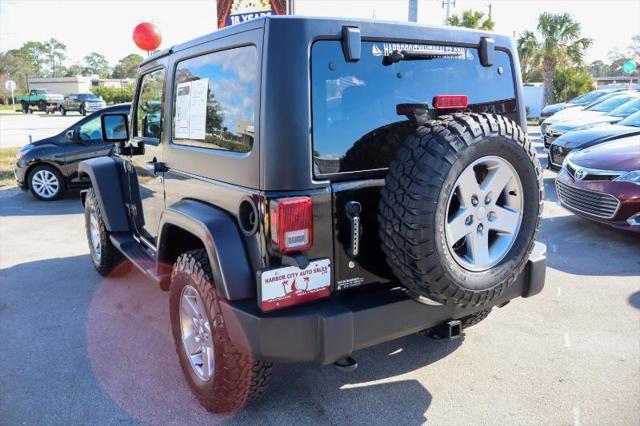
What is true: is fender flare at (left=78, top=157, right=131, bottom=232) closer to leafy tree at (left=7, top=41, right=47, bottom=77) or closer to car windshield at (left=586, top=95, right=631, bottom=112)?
car windshield at (left=586, top=95, right=631, bottom=112)

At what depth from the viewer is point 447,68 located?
265 centimetres

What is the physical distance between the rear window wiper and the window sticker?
1.03 meters

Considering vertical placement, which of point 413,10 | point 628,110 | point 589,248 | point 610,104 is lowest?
point 589,248

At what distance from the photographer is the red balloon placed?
912 centimetres

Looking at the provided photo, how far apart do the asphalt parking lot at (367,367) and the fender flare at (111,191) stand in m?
0.66

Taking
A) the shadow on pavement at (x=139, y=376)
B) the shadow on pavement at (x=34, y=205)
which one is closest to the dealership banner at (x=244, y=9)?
the shadow on pavement at (x=34, y=205)

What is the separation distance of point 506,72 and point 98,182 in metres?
3.34

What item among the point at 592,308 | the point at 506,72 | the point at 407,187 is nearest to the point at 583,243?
the point at 592,308

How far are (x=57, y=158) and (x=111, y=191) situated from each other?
5.07m

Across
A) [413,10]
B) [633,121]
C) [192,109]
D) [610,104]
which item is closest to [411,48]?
[192,109]

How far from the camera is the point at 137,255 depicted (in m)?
3.84

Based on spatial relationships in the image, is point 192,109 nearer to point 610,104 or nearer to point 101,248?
point 101,248

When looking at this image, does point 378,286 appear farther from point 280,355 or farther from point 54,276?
point 54,276

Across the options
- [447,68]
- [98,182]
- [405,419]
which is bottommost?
[405,419]
